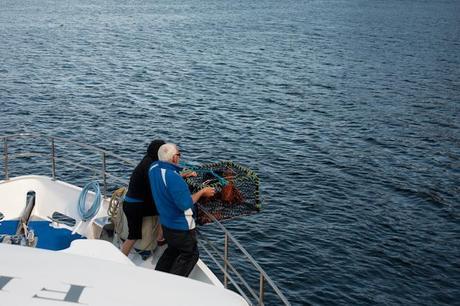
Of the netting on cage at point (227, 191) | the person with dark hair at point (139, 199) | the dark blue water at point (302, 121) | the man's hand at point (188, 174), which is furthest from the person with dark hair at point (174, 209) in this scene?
the dark blue water at point (302, 121)

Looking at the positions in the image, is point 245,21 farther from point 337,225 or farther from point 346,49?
point 337,225

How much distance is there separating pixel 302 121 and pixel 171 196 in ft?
98.0

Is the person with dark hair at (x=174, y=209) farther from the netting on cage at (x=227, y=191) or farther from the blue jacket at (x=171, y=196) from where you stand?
the netting on cage at (x=227, y=191)

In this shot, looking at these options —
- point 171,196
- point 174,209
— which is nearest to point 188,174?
point 174,209

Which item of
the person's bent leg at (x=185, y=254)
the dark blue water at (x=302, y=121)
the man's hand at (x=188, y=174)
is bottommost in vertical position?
the dark blue water at (x=302, y=121)

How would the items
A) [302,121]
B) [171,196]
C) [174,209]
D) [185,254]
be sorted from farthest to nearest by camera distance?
[302,121] < [185,254] < [174,209] < [171,196]

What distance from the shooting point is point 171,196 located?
7605 mm

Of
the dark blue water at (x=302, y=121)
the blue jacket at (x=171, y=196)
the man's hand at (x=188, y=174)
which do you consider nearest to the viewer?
the blue jacket at (x=171, y=196)

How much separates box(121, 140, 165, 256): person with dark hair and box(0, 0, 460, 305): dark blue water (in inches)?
397

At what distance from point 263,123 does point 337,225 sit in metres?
14.4

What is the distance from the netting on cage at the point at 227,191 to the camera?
9.60 metres

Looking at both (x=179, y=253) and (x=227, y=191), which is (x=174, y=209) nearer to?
(x=179, y=253)

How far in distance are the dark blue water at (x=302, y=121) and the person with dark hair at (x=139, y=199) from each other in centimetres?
1008

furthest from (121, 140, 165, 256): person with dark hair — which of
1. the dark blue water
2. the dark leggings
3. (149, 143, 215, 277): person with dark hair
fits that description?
the dark blue water
